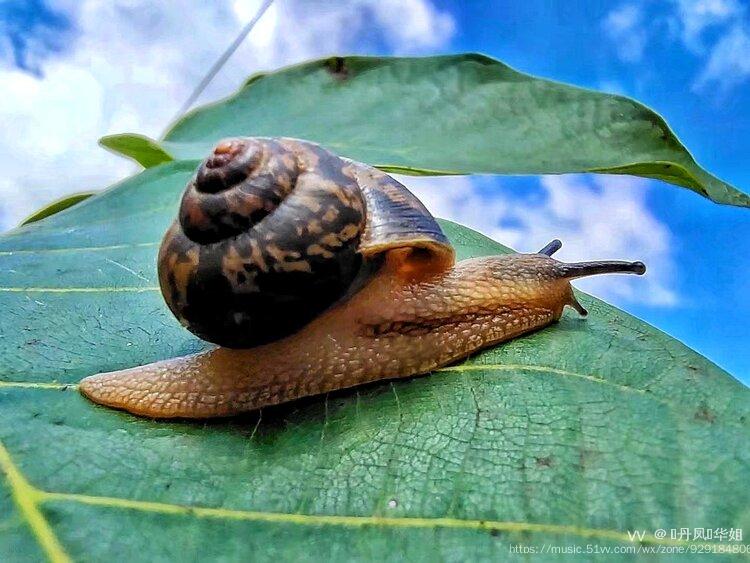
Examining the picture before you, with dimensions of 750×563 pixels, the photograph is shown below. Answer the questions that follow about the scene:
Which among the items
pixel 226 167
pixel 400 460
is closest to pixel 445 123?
pixel 226 167

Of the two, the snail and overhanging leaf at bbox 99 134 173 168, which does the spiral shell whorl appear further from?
overhanging leaf at bbox 99 134 173 168

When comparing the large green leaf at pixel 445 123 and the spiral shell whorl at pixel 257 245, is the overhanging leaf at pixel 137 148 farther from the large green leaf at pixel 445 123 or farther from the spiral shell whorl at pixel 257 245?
the spiral shell whorl at pixel 257 245

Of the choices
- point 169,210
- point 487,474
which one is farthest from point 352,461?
point 169,210

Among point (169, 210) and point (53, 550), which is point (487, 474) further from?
point (169, 210)

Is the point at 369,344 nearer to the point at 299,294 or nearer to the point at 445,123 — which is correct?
the point at 299,294

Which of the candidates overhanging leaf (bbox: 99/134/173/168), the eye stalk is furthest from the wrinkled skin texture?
overhanging leaf (bbox: 99/134/173/168)
